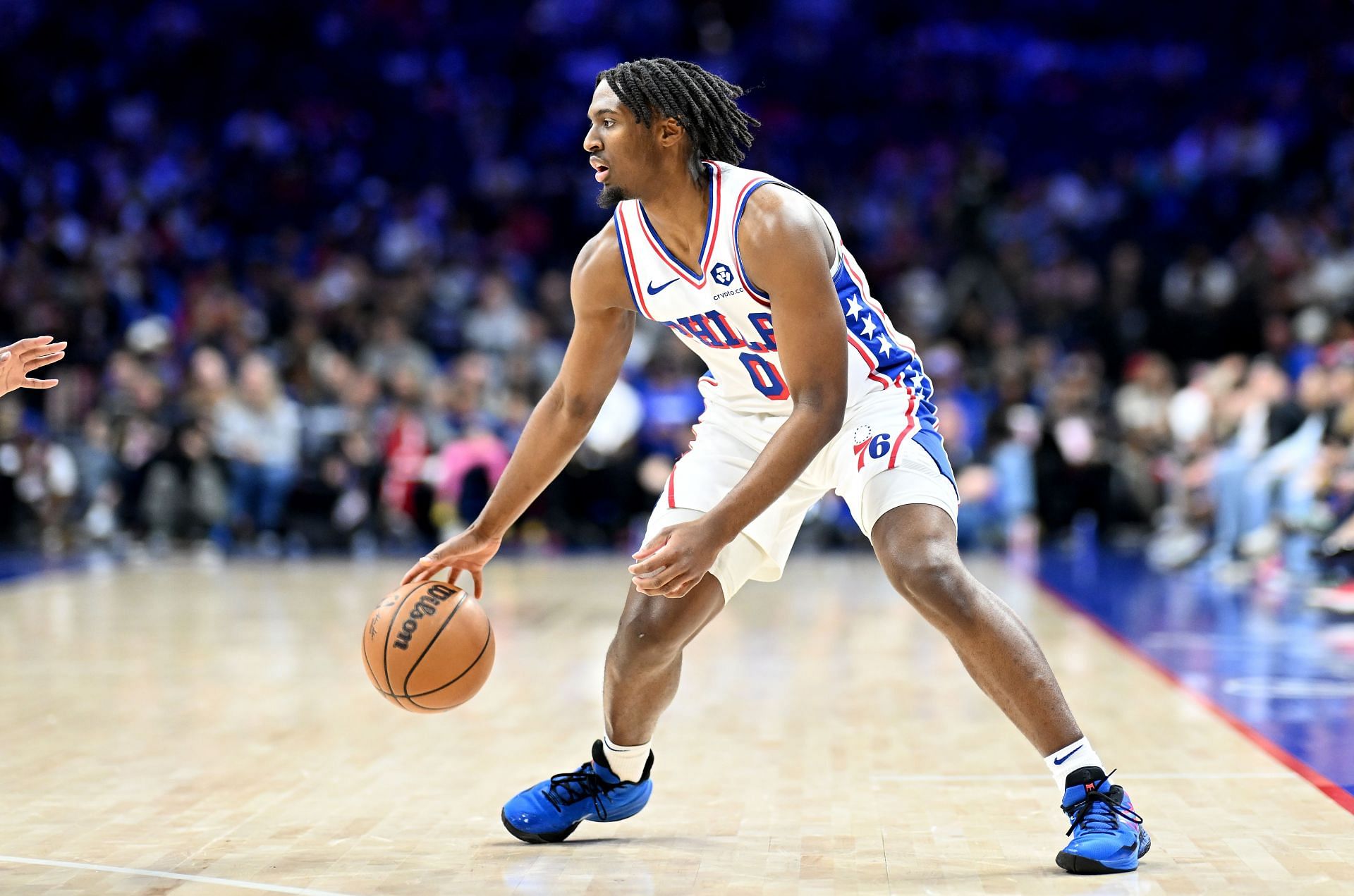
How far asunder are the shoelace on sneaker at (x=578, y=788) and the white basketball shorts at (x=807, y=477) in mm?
543

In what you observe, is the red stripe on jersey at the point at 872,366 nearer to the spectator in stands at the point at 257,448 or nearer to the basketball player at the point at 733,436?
the basketball player at the point at 733,436

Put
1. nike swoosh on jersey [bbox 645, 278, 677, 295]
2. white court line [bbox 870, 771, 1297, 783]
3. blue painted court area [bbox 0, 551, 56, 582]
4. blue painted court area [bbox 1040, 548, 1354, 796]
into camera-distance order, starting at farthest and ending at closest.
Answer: blue painted court area [bbox 0, 551, 56, 582] < blue painted court area [bbox 1040, 548, 1354, 796] < white court line [bbox 870, 771, 1297, 783] < nike swoosh on jersey [bbox 645, 278, 677, 295]

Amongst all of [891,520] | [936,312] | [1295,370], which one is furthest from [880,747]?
[936,312]

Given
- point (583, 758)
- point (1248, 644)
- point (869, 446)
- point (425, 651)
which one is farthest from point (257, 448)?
point (869, 446)

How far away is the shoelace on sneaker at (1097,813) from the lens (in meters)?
3.20

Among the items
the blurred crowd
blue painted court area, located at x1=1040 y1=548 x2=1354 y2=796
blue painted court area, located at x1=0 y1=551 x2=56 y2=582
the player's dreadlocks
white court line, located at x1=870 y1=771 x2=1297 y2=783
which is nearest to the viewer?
the player's dreadlocks

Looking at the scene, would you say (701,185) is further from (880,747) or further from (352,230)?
(352,230)

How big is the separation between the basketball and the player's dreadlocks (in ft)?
3.85

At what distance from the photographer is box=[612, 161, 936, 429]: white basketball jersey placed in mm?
3424

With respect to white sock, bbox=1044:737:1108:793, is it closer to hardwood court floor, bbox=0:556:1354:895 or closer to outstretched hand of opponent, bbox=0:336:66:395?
hardwood court floor, bbox=0:556:1354:895

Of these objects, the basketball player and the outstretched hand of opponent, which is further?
the outstretched hand of opponent

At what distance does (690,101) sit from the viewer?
3453 millimetres

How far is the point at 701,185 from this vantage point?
11.4 feet

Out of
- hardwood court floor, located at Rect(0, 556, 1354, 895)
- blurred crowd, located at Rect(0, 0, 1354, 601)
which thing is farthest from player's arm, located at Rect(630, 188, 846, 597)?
blurred crowd, located at Rect(0, 0, 1354, 601)
